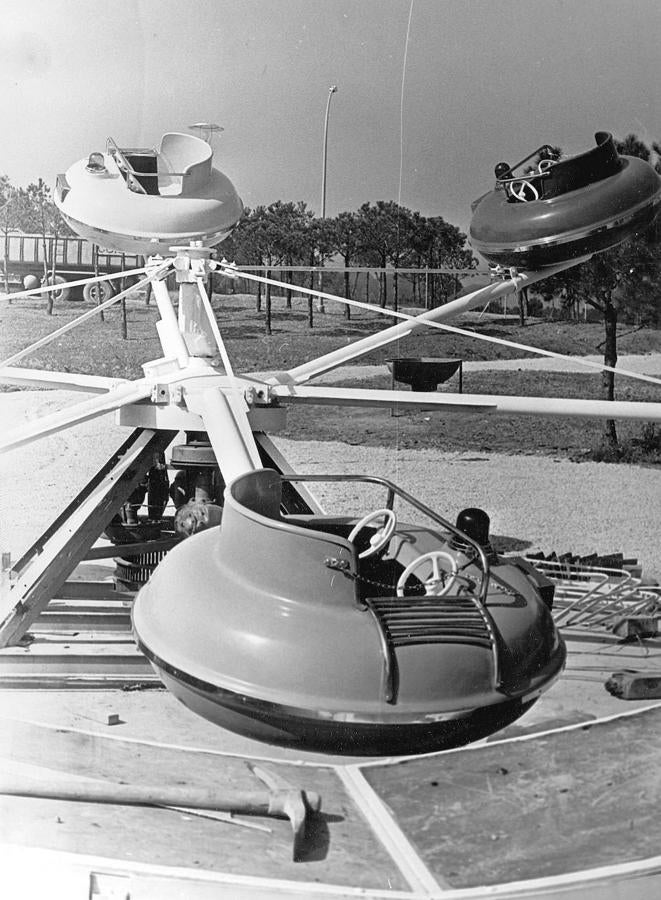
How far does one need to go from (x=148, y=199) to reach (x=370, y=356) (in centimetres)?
646

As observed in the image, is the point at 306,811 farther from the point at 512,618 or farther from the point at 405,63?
the point at 405,63

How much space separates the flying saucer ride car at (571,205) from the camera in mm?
2732

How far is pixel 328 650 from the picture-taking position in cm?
149

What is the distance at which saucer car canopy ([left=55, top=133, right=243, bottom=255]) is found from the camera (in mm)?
2908

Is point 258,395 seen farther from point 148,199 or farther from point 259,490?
point 259,490

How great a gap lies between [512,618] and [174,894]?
104 cm

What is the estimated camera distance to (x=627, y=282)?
24.9 ft

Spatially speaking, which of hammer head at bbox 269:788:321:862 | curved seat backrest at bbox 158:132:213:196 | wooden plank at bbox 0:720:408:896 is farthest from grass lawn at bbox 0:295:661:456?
hammer head at bbox 269:788:321:862

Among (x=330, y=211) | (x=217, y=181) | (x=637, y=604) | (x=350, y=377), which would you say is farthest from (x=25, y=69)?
(x=350, y=377)

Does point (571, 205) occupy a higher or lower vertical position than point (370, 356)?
higher

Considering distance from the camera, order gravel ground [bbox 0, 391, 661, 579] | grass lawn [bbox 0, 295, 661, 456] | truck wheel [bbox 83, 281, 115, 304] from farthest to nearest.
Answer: grass lawn [bbox 0, 295, 661, 456] < gravel ground [bbox 0, 391, 661, 579] < truck wheel [bbox 83, 281, 115, 304]

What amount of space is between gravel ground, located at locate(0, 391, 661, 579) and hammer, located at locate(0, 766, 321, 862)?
4463 mm

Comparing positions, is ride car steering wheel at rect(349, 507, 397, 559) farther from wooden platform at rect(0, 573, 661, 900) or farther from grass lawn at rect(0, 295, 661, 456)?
grass lawn at rect(0, 295, 661, 456)

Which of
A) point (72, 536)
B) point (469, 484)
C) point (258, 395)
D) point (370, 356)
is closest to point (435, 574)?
point (258, 395)
